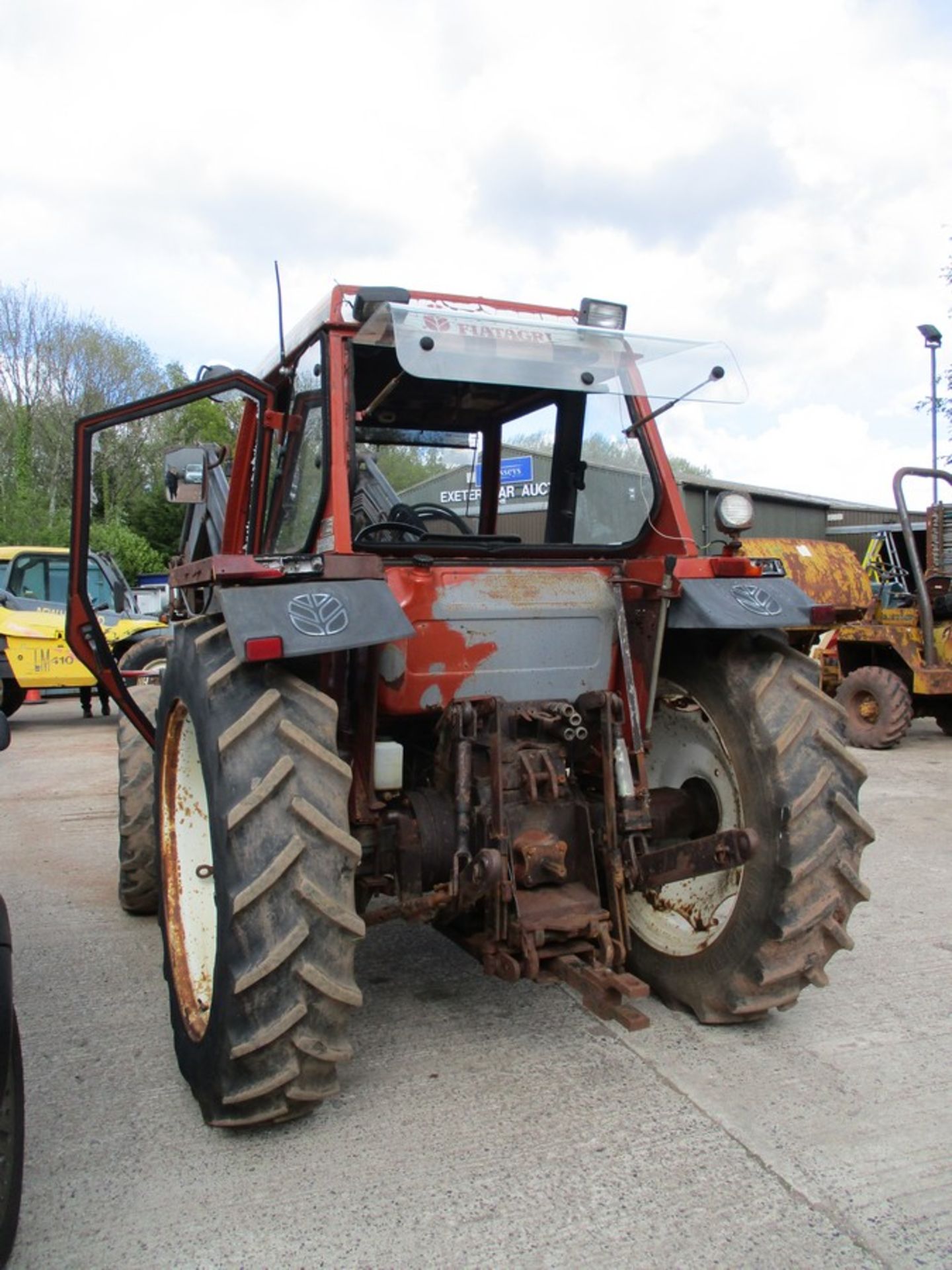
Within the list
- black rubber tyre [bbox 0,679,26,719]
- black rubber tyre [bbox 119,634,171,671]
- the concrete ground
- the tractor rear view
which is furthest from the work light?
black rubber tyre [bbox 0,679,26,719]

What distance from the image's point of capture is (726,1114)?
2848 millimetres

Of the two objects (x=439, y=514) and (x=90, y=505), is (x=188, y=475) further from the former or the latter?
(x=439, y=514)

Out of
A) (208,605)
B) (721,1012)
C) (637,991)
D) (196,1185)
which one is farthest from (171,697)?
(721,1012)

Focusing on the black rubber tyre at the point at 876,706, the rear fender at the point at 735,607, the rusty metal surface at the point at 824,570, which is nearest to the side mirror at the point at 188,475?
the rear fender at the point at 735,607

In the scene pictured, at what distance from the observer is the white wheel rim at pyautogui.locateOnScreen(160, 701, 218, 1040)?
3225 mm

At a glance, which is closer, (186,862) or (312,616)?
(312,616)

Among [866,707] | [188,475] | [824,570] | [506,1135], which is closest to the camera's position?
[506,1135]

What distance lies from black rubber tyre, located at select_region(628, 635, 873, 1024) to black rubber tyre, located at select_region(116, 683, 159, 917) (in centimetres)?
238

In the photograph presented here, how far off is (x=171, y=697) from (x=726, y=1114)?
82.2 inches

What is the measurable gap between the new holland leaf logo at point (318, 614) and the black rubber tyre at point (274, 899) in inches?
7.8

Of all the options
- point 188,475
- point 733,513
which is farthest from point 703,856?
point 188,475

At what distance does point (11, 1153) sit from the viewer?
2174 mm

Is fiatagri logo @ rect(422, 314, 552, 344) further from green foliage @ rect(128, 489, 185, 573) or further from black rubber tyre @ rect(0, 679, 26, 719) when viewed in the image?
green foliage @ rect(128, 489, 185, 573)

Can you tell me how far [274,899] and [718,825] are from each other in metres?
1.64
